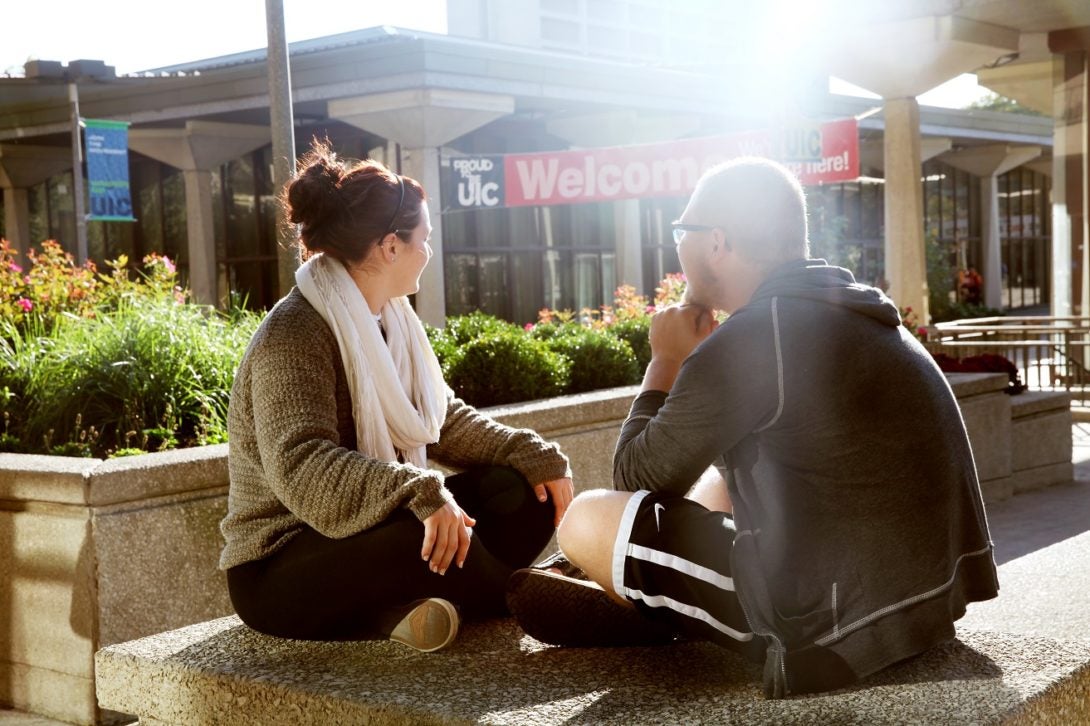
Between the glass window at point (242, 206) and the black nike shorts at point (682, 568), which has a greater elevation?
the glass window at point (242, 206)

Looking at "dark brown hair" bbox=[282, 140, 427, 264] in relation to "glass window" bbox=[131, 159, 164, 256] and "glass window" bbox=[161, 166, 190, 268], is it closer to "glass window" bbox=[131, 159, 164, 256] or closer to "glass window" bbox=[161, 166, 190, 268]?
"glass window" bbox=[161, 166, 190, 268]

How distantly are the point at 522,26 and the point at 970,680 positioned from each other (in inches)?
1361

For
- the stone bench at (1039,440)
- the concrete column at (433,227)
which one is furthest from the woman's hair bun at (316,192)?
the concrete column at (433,227)

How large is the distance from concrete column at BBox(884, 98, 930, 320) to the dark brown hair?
619 inches

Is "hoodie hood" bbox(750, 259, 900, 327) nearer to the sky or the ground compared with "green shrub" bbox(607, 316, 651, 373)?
nearer to the sky

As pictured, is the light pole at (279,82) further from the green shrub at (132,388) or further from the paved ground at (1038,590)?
the paved ground at (1038,590)

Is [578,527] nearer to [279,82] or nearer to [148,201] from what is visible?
[279,82]

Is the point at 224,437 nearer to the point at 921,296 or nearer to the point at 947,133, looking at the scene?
the point at 921,296

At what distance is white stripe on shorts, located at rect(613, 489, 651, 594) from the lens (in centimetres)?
312

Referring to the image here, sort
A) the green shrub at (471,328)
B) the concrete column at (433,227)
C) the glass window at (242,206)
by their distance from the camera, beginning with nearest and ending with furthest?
the green shrub at (471,328) < the concrete column at (433,227) < the glass window at (242,206)

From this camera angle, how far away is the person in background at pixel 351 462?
131 inches

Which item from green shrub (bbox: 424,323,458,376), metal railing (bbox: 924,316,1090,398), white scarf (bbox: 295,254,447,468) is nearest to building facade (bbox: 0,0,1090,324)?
metal railing (bbox: 924,316,1090,398)

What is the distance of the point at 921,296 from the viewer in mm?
18672

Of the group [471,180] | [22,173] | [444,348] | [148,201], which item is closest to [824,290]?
[444,348]
